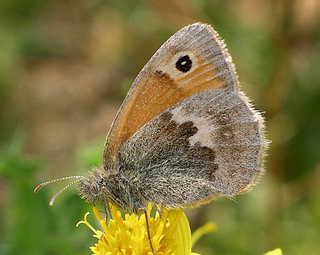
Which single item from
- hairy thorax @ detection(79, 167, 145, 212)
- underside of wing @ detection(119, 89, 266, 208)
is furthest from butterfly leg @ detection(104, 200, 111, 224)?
underside of wing @ detection(119, 89, 266, 208)

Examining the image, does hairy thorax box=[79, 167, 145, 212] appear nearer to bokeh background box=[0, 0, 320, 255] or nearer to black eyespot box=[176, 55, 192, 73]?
black eyespot box=[176, 55, 192, 73]

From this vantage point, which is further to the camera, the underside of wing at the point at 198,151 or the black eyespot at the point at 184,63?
the black eyespot at the point at 184,63

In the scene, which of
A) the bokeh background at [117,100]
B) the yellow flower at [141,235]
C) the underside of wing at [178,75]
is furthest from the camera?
the bokeh background at [117,100]

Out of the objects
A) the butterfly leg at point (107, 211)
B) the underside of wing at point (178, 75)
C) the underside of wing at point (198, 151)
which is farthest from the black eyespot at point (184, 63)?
the butterfly leg at point (107, 211)

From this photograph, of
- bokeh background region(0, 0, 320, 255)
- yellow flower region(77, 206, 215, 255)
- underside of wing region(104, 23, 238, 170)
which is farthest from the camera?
bokeh background region(0, 0, 320, 255)

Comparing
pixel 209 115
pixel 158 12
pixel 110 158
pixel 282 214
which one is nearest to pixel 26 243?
pixel 110 158

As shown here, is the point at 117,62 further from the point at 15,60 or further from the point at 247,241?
the point at 247,241

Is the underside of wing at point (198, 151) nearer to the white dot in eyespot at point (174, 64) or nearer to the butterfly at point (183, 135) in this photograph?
the butterfly at point (183, 135)

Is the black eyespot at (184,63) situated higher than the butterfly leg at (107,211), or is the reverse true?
the black eyespot at (184,63)
